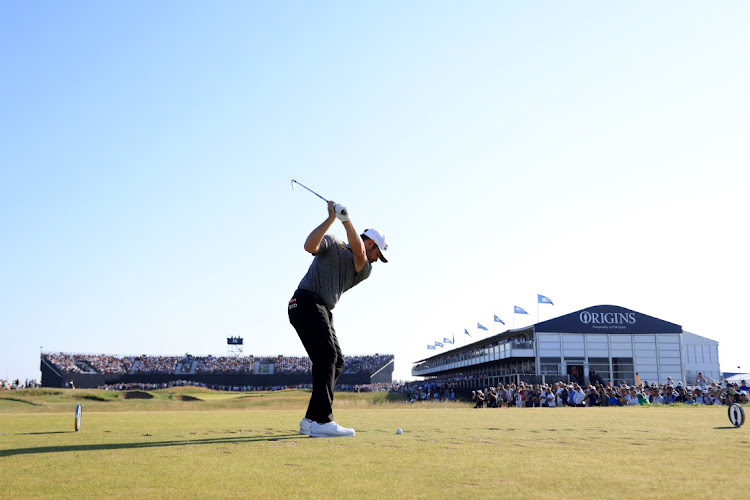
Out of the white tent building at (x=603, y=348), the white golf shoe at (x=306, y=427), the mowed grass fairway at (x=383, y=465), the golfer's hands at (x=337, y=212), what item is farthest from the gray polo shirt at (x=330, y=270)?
the white tent building at (x=603, y=348)

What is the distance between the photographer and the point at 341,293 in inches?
297

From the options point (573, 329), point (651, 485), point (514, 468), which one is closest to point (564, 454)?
point (514, 468)

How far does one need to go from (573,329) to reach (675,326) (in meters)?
10.1

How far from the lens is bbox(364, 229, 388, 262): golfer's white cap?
745 centimetres

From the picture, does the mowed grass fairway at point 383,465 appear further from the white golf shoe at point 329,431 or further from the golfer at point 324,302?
the golfer at point 324,302

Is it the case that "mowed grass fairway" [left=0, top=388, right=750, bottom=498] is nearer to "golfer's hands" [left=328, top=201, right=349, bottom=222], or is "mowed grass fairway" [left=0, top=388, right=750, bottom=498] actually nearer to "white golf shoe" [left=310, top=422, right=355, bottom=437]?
"white golf shoe" [left=310, top=422, right=355, bottom=437]

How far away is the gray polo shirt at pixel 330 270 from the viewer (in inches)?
285

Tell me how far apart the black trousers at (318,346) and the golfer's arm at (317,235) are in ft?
2.07

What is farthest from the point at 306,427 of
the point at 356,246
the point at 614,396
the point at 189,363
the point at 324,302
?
the point at 189,363

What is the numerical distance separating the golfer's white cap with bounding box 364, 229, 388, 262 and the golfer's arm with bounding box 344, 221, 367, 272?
0.30 meters

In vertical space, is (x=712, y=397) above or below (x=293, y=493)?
below

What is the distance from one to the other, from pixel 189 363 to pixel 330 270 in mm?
97522

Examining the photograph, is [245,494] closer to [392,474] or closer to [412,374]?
[392,474]

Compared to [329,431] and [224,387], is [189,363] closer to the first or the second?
[224,387]
